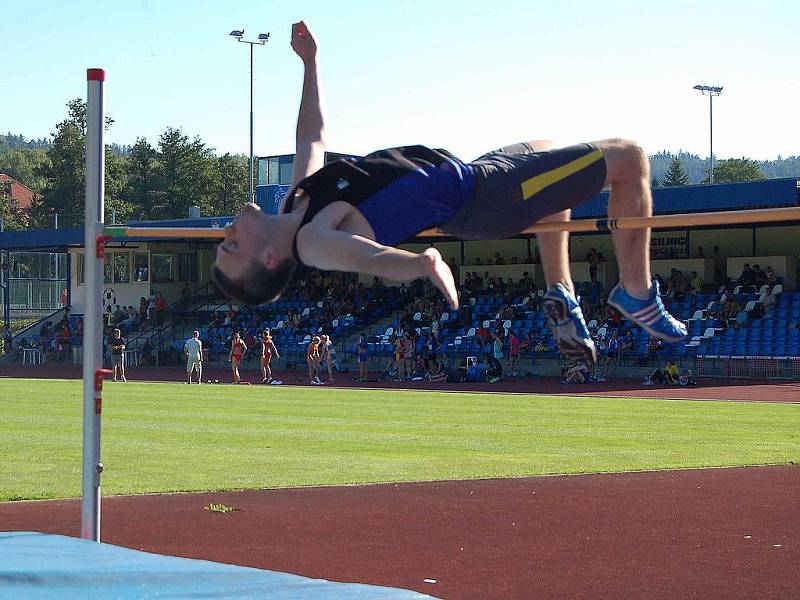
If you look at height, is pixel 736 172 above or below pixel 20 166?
below

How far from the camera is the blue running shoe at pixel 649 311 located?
383 cm

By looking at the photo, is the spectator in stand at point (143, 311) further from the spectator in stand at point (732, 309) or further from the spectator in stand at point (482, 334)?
the spectator in stand at point (732, 309)

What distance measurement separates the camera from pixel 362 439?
1396cm

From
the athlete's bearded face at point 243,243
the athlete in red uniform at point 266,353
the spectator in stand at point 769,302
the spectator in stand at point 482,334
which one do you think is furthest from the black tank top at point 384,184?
the athlete in red uniform at point 266,353

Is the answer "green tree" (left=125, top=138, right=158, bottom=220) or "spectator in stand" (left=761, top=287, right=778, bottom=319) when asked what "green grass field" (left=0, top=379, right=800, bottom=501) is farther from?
"green tree" (left=125, top=138, right=158, bottom=220)

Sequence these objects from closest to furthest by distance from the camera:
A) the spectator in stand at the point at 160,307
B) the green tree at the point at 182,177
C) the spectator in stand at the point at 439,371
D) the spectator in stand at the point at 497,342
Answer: the spectator in stand at the point at 497,342
the spectator in stand at the point at 439,371
the spectator in stand at the point at 160,307
the green tree at the point at 182,177

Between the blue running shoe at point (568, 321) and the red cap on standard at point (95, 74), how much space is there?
9.70ft

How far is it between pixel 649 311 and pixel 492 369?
21.6 m

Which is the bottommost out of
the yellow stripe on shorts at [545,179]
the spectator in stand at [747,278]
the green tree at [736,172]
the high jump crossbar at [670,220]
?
the high jump crossbar at [670,220]

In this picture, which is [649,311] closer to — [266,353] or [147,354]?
[266,353]

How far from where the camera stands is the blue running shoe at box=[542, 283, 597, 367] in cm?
390

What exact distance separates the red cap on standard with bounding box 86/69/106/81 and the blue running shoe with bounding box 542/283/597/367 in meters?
2.96

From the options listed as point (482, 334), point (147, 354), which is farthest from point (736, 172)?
point (482, 334)

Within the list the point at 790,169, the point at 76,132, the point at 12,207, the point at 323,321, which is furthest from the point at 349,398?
the point at 790,169
